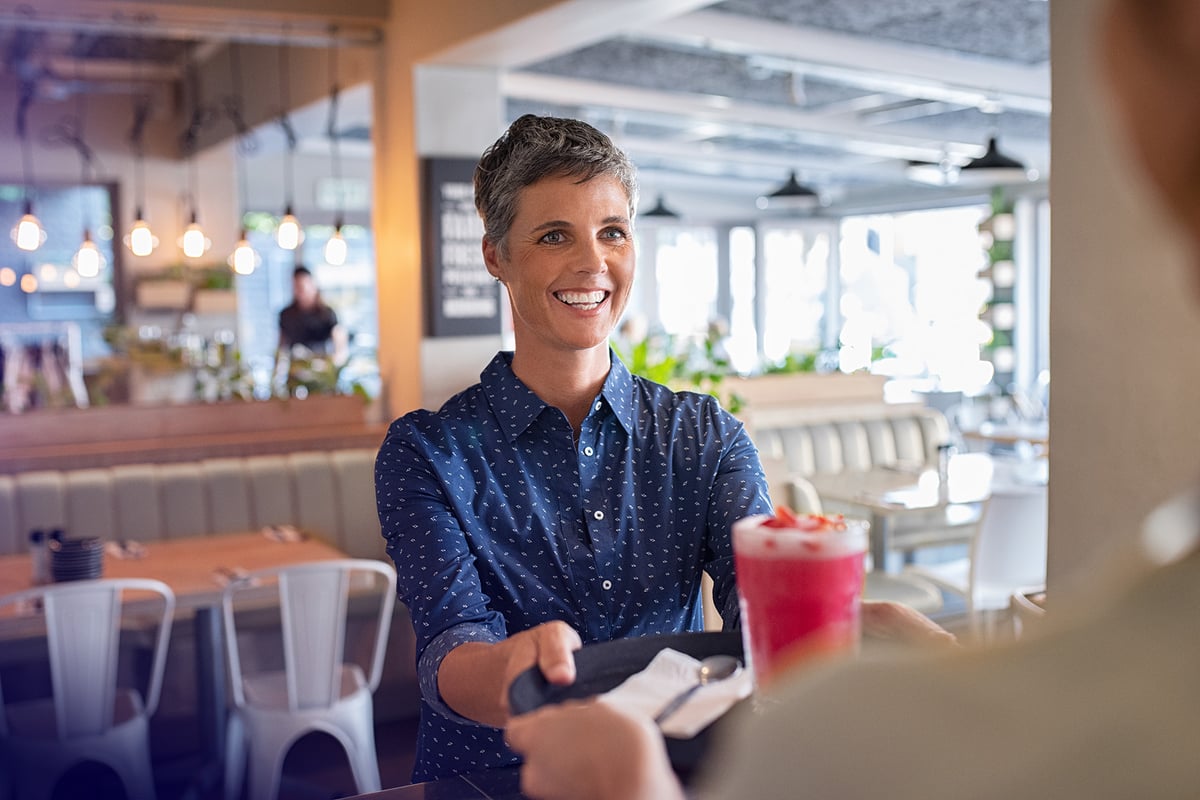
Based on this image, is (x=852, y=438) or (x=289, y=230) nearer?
(x=289, y=230)

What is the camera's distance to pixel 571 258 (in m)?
1.55

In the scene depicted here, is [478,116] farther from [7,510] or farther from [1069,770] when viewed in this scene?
[1069,770]

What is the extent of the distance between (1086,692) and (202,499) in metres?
5.01

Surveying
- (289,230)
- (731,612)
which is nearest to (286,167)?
(289,230)

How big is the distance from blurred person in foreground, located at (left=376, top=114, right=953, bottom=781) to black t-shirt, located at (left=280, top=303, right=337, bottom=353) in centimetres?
751

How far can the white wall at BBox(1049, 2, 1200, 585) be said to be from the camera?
7.14ft

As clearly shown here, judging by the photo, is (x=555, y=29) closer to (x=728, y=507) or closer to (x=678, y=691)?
(x=728, y=507)

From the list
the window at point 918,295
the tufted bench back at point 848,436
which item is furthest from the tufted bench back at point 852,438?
the window at point 918,295

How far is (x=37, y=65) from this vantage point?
8.46 metres

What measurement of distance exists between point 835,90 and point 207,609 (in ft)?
25.1

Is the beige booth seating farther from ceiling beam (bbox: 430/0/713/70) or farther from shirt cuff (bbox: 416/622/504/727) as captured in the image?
shirt cuff (bbox: 416/622/504/727)

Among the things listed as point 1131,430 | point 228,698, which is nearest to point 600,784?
point 1131,430

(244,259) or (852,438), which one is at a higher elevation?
(244,259)

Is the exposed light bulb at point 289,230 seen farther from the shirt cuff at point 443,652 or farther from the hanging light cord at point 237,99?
the shirt cuff at point 443,652
